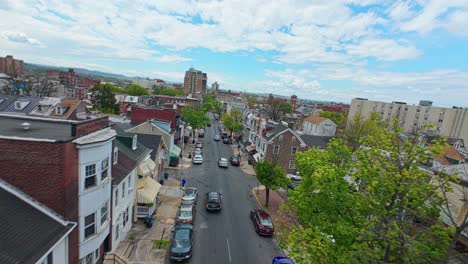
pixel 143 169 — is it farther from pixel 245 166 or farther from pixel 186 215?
pixel 245 166

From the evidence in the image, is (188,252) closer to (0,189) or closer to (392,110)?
(0,189)

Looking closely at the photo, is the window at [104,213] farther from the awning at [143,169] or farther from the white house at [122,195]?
the awning at [143,169]

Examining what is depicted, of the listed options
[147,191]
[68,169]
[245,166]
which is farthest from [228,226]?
[245,166]

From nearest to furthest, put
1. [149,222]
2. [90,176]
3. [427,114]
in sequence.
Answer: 1. [90,176]
2. [149,222]
3. [427,114]

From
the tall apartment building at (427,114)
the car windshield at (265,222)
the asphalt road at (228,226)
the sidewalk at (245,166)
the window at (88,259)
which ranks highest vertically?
the tall apartment building at (427,114)

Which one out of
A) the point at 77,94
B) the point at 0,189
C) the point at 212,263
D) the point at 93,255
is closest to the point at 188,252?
the point at 212,263

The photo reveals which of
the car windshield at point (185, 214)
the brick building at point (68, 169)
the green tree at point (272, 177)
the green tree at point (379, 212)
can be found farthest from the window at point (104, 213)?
the green tree at point (272, 177)

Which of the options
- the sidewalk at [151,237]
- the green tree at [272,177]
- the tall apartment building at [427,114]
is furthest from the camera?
the tall apartment building at [427,114]
